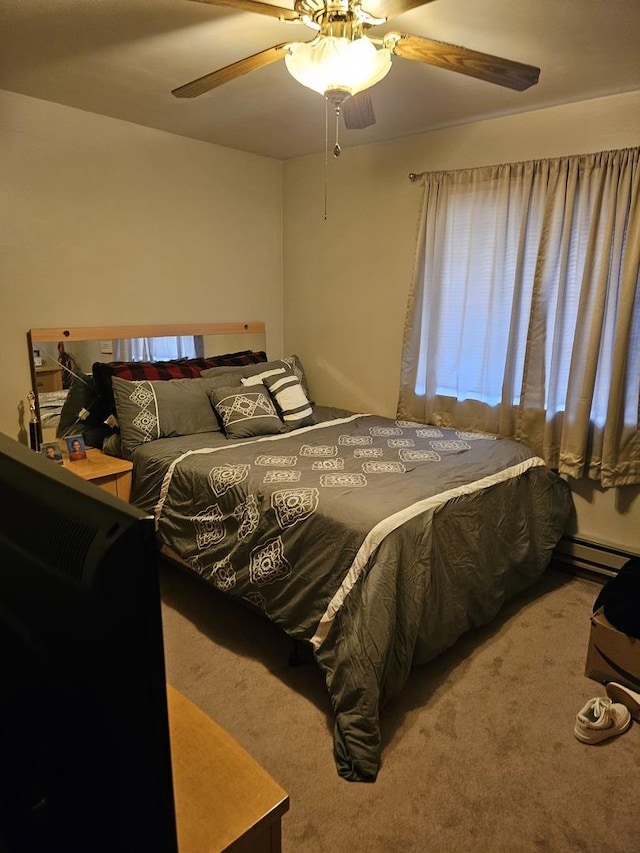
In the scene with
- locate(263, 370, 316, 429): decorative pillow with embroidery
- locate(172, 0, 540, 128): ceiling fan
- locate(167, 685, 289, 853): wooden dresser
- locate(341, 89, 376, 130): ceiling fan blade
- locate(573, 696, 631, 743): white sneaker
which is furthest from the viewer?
locate(263, 370, 316, 429): decorative pillow with embroidery

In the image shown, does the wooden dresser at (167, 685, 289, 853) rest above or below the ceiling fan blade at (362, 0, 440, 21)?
below

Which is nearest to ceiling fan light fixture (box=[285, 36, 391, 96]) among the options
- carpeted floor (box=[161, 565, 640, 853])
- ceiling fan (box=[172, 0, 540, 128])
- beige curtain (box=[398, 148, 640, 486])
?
ceiling fan (box=[172, 0, 540, 128])

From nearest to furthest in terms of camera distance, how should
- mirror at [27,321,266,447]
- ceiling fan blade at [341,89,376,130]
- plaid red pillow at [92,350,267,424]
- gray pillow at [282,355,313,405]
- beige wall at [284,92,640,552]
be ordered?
ceiling fan blade at [341,89,376,130]
beige wall at [284,92,640,552]
mirror at [27,321,266,447]
plaid red pillow at [92,350,267,424]
gray pillow at [282,355,313,405]

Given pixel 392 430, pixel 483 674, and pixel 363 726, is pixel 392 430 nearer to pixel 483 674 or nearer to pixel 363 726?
pixel 483 674

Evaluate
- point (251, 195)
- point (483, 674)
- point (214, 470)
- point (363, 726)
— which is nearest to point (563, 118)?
point (251, 195)

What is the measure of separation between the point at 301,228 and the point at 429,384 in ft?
5.08

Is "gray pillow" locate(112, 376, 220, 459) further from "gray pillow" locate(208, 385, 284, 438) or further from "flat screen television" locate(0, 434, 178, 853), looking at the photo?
"flat screen television" locate(0, 434, 178, 853)

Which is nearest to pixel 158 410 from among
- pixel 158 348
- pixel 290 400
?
pixel 158 348

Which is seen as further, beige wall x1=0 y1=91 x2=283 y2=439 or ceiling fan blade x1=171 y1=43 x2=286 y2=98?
beige wall x1=0 y1=91 x2=283 y2=439

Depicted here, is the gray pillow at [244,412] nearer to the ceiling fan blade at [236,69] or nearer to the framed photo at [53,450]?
the framed photo at [53,450]

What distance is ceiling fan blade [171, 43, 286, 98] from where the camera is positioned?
1737 millimetres

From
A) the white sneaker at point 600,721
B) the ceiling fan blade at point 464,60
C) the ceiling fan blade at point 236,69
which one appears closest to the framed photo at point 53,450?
the ceiling fan blade at point 236,69

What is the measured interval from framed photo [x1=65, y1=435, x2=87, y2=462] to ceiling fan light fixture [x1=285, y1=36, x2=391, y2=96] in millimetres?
2019

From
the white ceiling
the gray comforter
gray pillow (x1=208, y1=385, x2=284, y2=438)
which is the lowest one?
the gray comforter
